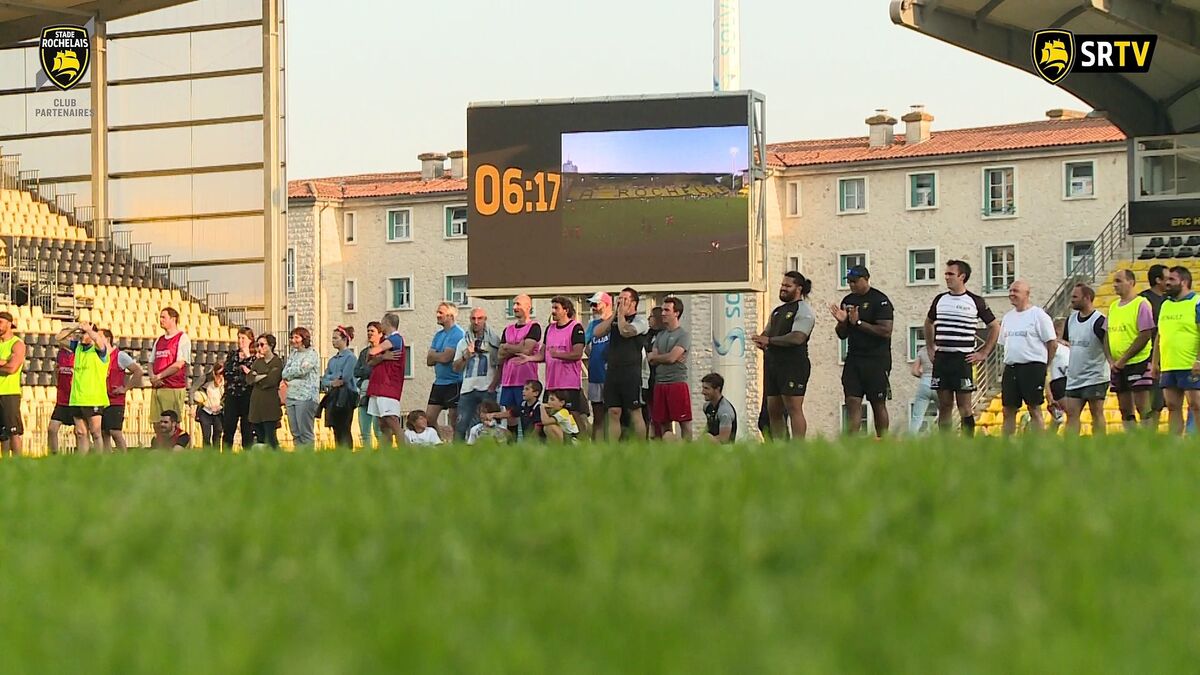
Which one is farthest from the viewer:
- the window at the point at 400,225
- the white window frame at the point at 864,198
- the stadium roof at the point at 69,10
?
the window at the point at 400,225

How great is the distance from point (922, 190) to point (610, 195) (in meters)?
45.2

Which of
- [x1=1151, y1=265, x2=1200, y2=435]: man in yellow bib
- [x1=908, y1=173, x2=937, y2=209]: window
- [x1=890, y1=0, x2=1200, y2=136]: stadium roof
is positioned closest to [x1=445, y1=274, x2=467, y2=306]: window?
[x1=908, y1=173, x2=937, y2=209]: window

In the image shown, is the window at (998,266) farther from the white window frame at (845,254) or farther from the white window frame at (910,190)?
the white window frame at (845,254)

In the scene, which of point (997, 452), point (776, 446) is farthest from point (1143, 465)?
point (776, 446)

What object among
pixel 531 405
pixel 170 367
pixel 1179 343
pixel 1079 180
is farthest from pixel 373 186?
pixel 1179 343

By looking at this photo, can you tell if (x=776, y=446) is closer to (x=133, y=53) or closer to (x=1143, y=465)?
(x=1143, y=465)

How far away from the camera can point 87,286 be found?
3678 centimetres

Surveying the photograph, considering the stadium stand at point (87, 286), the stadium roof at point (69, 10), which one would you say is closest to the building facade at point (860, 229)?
the stadium stand at point (87, 286)

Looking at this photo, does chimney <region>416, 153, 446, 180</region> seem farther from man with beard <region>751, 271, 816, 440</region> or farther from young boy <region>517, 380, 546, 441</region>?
man with beard <region>751, 271, 816, 440</region>

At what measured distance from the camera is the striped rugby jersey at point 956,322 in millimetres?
16156

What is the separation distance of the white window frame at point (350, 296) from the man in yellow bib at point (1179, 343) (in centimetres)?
6450

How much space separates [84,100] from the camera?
128 feet

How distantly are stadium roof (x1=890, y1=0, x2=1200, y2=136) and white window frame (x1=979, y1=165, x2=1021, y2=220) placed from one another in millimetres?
33741

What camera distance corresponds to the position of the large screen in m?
26.7
